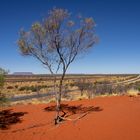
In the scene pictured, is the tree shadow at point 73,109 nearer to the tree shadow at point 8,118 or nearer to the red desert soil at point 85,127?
the red desert soil at point 85,127

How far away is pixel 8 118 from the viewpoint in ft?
60.2

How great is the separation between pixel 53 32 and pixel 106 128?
6.72 m

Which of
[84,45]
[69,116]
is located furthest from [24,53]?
[69,116]

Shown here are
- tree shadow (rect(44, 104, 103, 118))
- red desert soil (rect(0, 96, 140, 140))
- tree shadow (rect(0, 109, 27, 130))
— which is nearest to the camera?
red desert soil (rect(0, 96, 140, 140))

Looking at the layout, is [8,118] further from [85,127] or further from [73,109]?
[85,127]

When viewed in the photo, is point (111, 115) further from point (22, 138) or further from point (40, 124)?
point (22, 138)

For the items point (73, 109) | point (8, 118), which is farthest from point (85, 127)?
point (8, 118)

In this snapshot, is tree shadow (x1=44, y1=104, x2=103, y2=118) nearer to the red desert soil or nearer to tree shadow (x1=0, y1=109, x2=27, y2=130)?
the red desert soil

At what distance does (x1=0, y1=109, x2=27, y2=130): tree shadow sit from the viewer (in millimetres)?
16305

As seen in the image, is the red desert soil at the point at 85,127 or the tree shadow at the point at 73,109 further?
the tree shadow at the point at 73,109

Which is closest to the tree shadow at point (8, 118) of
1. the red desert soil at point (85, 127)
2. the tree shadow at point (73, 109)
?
the red desert soil at point (85, 127)

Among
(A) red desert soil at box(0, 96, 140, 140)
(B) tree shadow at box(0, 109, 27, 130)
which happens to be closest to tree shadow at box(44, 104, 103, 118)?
(A) red desert soil at box(0, 96, 140, 140)

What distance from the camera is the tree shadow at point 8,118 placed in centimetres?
1630

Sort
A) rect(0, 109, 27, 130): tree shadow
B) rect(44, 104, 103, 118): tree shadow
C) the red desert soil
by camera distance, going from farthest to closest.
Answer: rect(44, 104, 103, 118): tree shadow, rect(0, 109, 27, 130): tree shadow, the red desert soil
